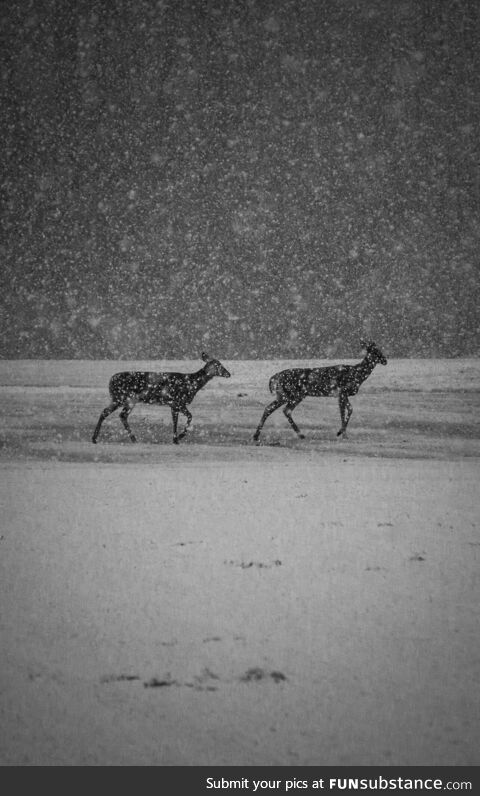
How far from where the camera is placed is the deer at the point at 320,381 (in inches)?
573

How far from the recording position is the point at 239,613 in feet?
15.6

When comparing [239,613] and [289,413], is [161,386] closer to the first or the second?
[289,413]

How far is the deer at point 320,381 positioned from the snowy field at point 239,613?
92.5 inches

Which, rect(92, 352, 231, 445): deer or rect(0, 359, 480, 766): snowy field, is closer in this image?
rect(0, 359, 480, 766): snowy field

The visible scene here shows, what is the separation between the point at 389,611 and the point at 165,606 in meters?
1.57

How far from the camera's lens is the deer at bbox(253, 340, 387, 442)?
14.5m

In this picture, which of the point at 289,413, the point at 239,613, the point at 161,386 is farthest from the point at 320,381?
the point at 239,613

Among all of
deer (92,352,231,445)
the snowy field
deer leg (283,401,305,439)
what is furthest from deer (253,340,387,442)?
the snowy field

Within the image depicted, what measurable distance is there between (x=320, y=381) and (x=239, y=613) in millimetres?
10244

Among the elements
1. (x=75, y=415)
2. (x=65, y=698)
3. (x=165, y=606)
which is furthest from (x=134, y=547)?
(x=75, y=415)

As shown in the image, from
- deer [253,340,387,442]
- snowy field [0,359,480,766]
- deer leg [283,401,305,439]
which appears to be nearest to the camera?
snowy field [0,359,480,766]

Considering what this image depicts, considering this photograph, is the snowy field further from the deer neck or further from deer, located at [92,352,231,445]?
the deer neck

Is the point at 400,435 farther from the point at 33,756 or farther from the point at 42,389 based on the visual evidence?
the point at 33,756

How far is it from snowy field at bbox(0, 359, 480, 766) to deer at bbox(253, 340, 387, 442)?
235 centimetres
